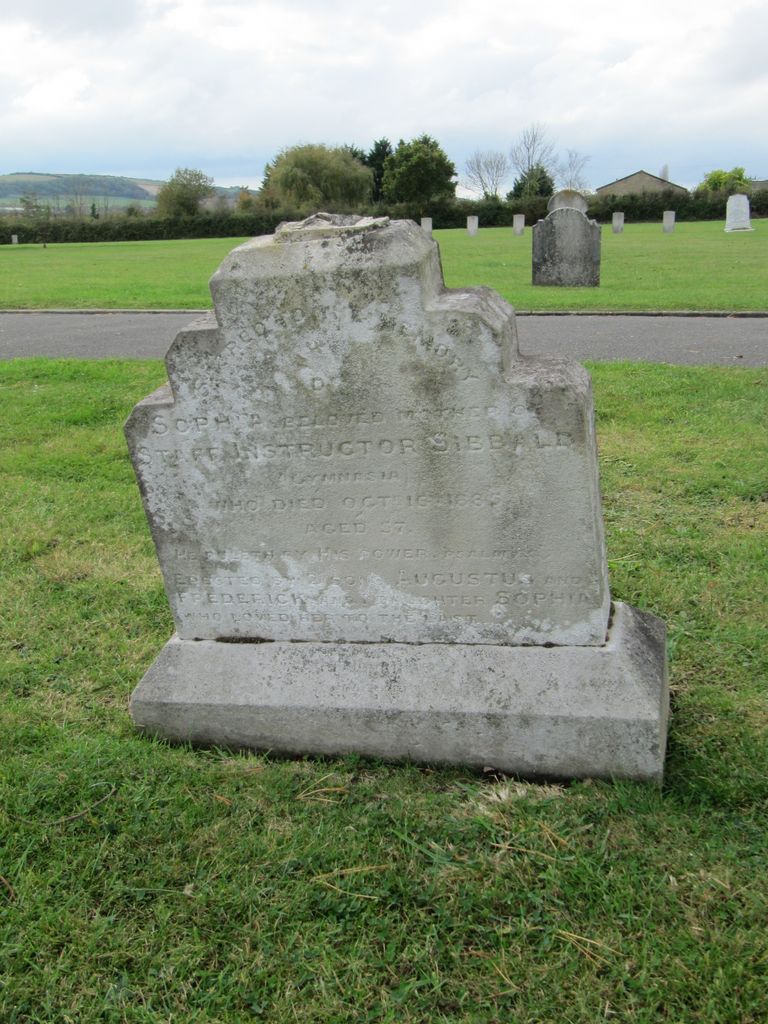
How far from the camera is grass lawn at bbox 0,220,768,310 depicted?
13500 millimetres

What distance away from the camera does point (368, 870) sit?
2586 mm

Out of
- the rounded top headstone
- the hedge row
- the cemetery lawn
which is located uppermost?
the hedge row

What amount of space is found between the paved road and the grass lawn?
1073 millimetres

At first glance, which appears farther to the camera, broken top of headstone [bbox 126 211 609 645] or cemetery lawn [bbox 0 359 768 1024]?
broken top of headstone [bbox 126 211 609 645]

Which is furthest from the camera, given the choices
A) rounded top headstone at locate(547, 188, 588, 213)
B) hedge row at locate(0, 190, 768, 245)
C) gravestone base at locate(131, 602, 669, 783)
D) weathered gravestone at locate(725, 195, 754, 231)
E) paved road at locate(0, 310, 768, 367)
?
hedge row at locate(0, 190, 768, 245)

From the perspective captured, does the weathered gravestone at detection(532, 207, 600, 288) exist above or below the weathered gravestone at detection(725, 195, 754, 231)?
below

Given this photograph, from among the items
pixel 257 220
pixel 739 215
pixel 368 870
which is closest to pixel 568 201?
pixel 368 870

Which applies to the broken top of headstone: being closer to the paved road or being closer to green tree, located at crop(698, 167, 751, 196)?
the paved road

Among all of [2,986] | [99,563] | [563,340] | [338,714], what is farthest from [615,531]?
[563,340]

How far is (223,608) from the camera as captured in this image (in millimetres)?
3322

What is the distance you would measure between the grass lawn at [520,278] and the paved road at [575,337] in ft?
3.52

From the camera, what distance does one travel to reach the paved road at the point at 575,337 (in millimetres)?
9266

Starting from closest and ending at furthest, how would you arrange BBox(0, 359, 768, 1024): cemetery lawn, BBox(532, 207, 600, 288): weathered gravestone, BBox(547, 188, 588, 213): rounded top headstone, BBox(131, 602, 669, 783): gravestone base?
BBox(0, 359, 768, 1024): cemetery lawn
BBox(131, 602, 669, 783): gravestone base
BBox(532, 207, 600, 288): weathered gravestone
BBox(547, 188, 588, 213): rounded top headstone

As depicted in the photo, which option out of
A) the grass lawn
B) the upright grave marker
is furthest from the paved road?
the upright grave marker
